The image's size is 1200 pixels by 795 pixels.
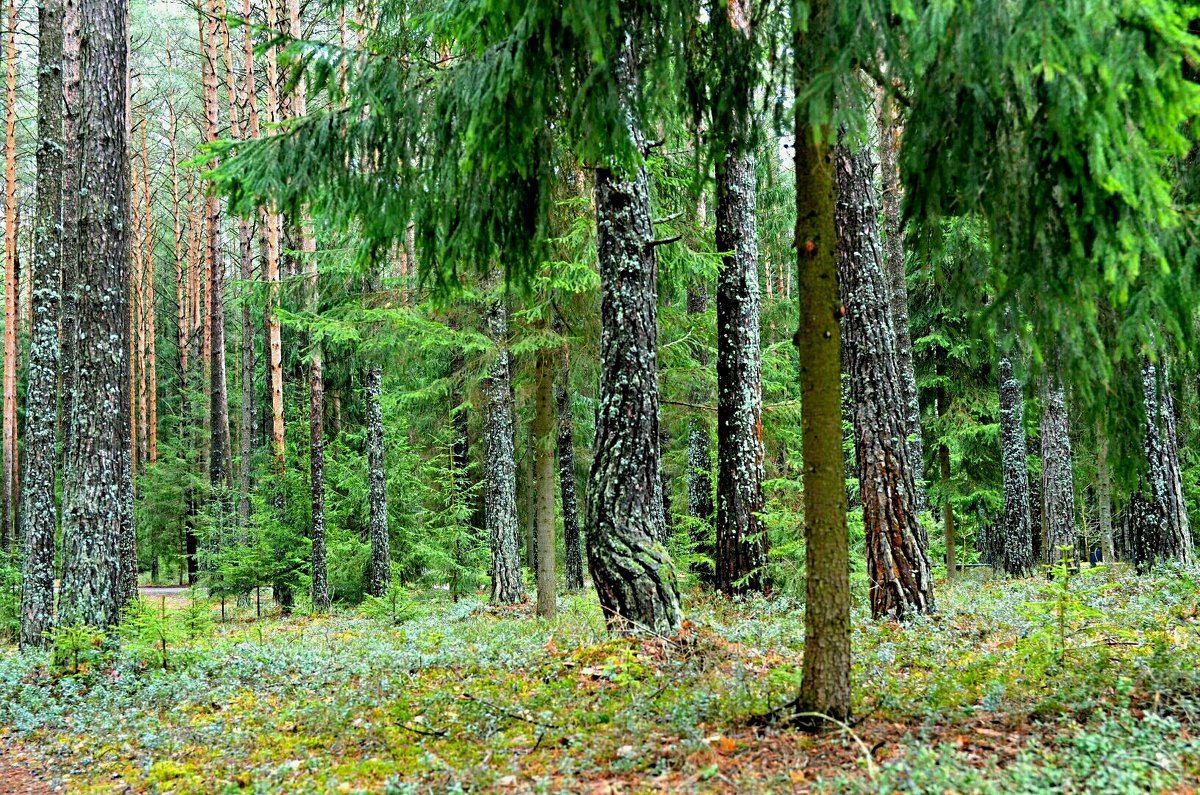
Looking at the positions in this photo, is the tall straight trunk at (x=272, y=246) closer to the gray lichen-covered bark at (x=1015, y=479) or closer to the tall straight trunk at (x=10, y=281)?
the tall straight trunk at (x=10, y=281)

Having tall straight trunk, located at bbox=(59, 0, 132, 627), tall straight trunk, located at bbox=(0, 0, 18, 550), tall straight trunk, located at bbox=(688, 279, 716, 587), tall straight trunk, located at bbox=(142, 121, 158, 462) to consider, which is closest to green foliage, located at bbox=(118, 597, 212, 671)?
tall straight trunk, located at bbox=(59, 0, 132, 627)

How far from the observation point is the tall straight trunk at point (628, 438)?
6.96 meters

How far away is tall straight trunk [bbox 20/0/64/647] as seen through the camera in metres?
9.80

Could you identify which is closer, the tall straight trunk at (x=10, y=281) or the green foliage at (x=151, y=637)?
the green foliage at (x=151, y=637)

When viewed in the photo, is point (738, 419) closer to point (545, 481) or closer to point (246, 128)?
point (545, 481)

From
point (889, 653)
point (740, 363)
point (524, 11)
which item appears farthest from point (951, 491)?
point (524, 11)

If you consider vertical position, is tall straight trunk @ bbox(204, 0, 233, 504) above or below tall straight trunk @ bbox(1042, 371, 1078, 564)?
above

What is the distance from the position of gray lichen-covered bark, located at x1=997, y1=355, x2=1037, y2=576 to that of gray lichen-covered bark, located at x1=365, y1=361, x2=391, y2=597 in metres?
11.5

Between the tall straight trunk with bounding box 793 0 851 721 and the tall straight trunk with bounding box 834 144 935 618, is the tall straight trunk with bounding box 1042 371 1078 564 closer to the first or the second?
the tall straight trunk with bounding box 834 144 935 618

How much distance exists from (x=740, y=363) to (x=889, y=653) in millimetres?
4870

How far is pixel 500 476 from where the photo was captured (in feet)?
44.4

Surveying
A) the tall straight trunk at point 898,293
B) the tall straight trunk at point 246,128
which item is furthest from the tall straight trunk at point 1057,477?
the tall straight trunk at point 246,128

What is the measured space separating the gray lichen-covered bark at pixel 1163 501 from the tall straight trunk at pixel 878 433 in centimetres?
530

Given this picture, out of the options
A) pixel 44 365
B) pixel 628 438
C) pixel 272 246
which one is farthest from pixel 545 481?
pixel 272 246
